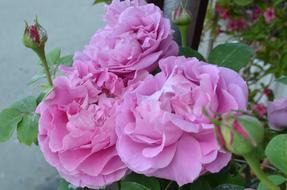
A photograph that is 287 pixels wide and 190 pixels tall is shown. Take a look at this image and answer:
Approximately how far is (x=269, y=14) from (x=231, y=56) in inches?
45.9

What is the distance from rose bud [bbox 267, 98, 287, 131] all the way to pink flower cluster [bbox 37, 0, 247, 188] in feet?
0.38

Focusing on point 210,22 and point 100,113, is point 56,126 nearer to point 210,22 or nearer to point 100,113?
point 100,113

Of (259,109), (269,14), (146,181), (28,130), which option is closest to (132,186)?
(146,181)

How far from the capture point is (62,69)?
443 mm

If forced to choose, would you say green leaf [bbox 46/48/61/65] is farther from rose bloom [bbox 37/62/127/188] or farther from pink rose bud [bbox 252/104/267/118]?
pink rose bud [bbox 252/104/267/118]

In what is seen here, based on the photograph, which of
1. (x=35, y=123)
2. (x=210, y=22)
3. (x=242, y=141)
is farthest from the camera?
(x=210, y=22)

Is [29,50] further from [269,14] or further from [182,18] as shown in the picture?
[182,18]

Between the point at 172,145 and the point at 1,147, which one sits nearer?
the point at 172,145

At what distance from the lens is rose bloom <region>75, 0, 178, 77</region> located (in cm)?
42

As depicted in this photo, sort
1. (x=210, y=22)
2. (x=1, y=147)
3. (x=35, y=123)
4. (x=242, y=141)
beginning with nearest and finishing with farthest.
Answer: (x=242, y=141) → (x=35, y=123) → (x=1, y=147) → (x=210, y=22)

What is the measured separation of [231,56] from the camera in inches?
19.2

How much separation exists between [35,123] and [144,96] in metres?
0.14

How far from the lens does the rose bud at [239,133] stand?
26 centimetres

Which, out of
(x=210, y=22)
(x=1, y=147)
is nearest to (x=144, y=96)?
(x=1, y=147)
